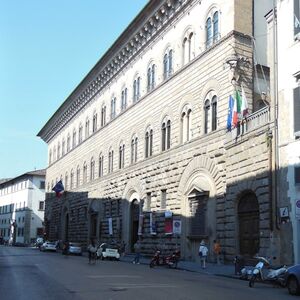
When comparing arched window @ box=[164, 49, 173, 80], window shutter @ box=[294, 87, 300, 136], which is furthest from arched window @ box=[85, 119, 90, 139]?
window shutter @ box=[294, 87, 300, 136]

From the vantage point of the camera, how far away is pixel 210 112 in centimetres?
3312

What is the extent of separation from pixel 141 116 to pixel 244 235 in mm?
18675

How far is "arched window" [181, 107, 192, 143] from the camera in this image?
36.0 m

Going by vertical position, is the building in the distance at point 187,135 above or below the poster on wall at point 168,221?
above

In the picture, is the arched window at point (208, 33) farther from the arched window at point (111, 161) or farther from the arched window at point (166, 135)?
the arched window at point (111, 161)

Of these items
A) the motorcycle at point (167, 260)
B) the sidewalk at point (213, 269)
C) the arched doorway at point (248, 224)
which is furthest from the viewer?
the motorcycle at point (167, 260)

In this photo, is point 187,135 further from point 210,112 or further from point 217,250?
point 217,250

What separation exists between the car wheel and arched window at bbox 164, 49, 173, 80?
25236mm

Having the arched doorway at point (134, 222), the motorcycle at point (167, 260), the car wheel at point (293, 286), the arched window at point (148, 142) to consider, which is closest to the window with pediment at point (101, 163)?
the arched doorway at point (134, 222)

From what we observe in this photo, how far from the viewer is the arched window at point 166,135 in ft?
128

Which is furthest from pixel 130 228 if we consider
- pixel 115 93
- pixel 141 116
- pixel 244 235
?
pixel 244 235

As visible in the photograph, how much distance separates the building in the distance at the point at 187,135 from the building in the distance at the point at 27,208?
47381mm

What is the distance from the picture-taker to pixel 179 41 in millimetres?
38219

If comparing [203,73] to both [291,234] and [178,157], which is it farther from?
[291,234]
